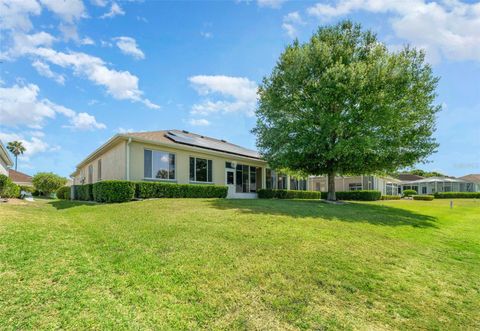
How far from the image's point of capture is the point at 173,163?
17.5 meters

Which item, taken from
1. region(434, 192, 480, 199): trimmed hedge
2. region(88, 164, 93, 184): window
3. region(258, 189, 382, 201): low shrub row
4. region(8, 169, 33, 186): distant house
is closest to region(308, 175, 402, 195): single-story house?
region(258, 189, 382, 201): low shrub row

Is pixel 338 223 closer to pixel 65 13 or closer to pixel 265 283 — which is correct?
pixel 265 283

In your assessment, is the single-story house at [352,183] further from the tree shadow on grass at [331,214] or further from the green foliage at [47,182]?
the green foliage at [47,182]

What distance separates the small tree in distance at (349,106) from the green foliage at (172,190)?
16.7 ft

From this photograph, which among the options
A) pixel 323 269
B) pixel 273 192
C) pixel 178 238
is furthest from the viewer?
pixel 273 192

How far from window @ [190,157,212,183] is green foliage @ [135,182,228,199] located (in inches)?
64.4

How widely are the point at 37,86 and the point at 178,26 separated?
32.7 feet

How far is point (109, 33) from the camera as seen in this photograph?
12.8m

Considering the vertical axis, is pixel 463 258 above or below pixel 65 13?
below

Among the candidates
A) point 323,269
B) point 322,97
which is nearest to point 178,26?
point 322,97

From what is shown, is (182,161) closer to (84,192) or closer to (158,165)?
(158,165)

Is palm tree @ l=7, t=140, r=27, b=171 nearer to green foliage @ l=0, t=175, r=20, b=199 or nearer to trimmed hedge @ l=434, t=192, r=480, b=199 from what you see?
green foliage @ l=0, t=175, r=20, b=199

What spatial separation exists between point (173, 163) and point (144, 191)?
3325mm

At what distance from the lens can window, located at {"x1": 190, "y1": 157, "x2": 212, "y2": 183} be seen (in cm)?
1859
